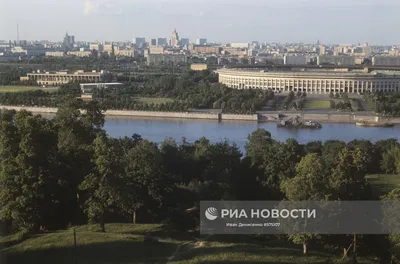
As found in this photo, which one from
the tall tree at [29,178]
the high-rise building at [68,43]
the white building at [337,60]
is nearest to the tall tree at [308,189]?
the tall tree at [29,178]

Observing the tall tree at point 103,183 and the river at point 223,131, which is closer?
the tall tree at point 103,183

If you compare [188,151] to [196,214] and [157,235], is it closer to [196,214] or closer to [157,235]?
[196,214]

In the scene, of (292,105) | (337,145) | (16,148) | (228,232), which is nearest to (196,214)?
(228,232)

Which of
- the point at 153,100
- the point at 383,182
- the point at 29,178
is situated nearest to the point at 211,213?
the point at 29,178

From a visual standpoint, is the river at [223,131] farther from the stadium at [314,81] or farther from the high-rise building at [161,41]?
the high-rise building at [161,41]

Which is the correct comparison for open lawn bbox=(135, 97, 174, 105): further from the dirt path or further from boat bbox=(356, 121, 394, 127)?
the dirt path

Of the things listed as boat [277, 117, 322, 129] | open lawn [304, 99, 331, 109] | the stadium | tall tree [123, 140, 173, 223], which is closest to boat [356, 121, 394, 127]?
boat [277, 117, 322, 129]
